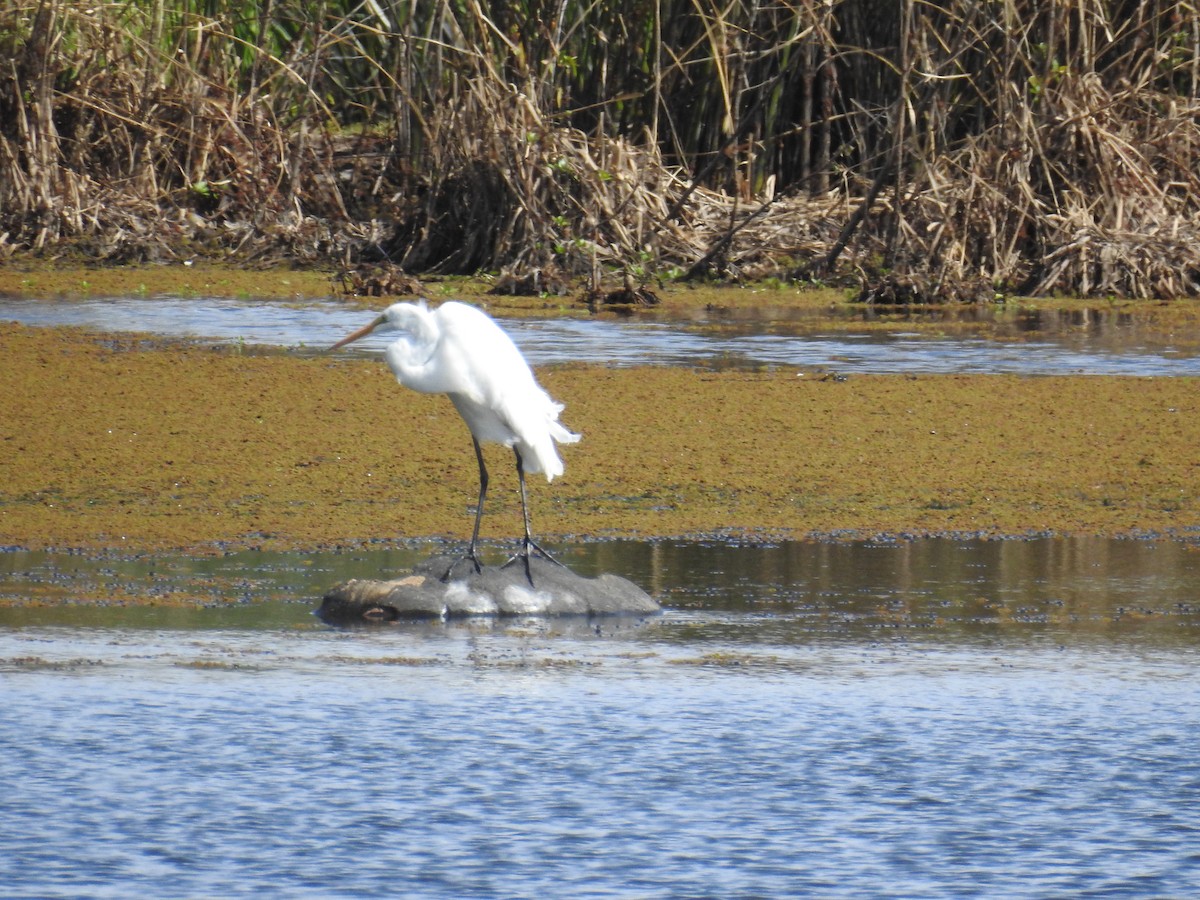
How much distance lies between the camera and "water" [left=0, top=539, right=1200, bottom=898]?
422 centimetres

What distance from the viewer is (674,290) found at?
1700cm

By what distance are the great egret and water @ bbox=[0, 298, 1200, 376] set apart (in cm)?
521

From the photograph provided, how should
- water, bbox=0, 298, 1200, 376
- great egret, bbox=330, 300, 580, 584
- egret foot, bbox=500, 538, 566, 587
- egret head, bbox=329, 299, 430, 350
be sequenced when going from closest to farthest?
egret foot, bbox=500, 538, 566, 587 < great egret, bbox=330, 300, 580, 584 < egret head, bbox=329, 299, 430, 350 < water, bbox=0, 298, 1200, 376

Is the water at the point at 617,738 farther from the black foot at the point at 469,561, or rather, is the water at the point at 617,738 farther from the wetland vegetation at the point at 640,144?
the wetland vegetation at the point at 640,144

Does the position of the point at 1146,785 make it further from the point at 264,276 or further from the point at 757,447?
the point at 264,276

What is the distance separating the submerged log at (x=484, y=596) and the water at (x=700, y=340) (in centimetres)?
551

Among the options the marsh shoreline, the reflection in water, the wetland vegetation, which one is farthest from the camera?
the wetland vegetation

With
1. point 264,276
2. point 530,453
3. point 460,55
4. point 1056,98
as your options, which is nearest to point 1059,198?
point 1056,98

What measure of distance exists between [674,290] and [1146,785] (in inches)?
488

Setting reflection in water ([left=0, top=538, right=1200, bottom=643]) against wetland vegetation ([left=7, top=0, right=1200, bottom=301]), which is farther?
wetland vegetation ([left=7, top=0, right=1200, bottom=301])

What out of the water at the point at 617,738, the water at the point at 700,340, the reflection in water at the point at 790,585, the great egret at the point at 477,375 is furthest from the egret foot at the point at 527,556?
the water at the point at 700,340

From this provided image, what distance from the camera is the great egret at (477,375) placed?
6641 mm

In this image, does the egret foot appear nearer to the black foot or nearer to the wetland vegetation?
the black foot

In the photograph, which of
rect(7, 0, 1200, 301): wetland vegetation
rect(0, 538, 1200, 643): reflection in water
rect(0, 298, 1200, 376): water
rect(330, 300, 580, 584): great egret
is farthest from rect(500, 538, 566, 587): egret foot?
rect(7, 0, 1200, 301): wetland vegetation
